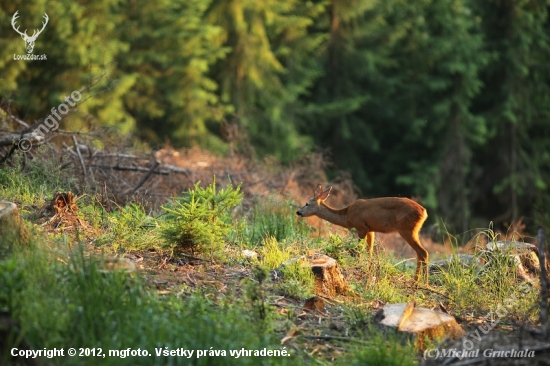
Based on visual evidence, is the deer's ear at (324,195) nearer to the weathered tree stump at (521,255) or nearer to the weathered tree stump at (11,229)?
the weathered tree stump at (521,255)

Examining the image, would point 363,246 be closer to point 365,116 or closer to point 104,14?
point 104,14

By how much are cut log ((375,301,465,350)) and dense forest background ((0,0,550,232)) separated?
12119 millimetres

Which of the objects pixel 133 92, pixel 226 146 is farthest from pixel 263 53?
pixel 133 92

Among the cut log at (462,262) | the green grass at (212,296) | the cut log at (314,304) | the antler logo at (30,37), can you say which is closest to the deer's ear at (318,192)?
the green grass at (212,296)

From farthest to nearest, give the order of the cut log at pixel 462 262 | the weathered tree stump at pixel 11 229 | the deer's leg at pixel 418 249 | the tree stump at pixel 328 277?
the deer's leg at pixel 418 249 → the cut log at pixel 462 262 → the tree stump at pixel 328 277 → the weathered tree stump at pixel 11 229

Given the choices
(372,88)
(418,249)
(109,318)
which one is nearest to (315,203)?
(418,249)

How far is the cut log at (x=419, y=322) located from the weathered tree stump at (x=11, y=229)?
2910 mm

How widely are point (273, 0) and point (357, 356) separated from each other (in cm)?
1759

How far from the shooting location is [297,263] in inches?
267

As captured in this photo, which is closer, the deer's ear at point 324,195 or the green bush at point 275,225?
the green bush at point 275,225

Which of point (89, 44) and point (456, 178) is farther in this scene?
point (456, 178)

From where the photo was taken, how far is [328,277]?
22.1 ft

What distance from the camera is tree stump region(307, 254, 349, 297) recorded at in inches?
263

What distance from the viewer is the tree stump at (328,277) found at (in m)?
6.69
